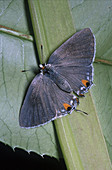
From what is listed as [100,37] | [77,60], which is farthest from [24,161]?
[100,37]

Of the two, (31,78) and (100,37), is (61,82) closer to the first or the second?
(31,78)

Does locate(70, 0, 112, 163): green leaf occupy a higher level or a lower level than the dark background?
higher

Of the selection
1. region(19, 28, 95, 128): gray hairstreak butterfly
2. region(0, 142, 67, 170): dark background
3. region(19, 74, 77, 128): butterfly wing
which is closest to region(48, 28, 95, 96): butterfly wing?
region(19, 28, 95, 128): gray hairstreak butterfly

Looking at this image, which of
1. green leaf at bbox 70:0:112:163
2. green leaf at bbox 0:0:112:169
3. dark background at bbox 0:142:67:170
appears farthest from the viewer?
dark background at bbox 0:142:67:170

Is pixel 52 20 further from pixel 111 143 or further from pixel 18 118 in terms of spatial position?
pixel 111 143

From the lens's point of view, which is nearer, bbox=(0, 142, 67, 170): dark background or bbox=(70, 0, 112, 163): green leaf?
bbox=(70, 0, 112, 163): green leaf

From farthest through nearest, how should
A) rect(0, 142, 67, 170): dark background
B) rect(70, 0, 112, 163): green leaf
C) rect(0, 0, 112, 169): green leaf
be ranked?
rect(0, 142, 67, 170): dark background → rect(70, 0, 112, 163): green leaf → rect(0, 0, 112, 169): green leaf

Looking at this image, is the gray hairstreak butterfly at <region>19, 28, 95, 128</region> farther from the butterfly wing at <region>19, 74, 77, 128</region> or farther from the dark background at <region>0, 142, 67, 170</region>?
the dark background at <region>0, 142, 67, 170</region>
